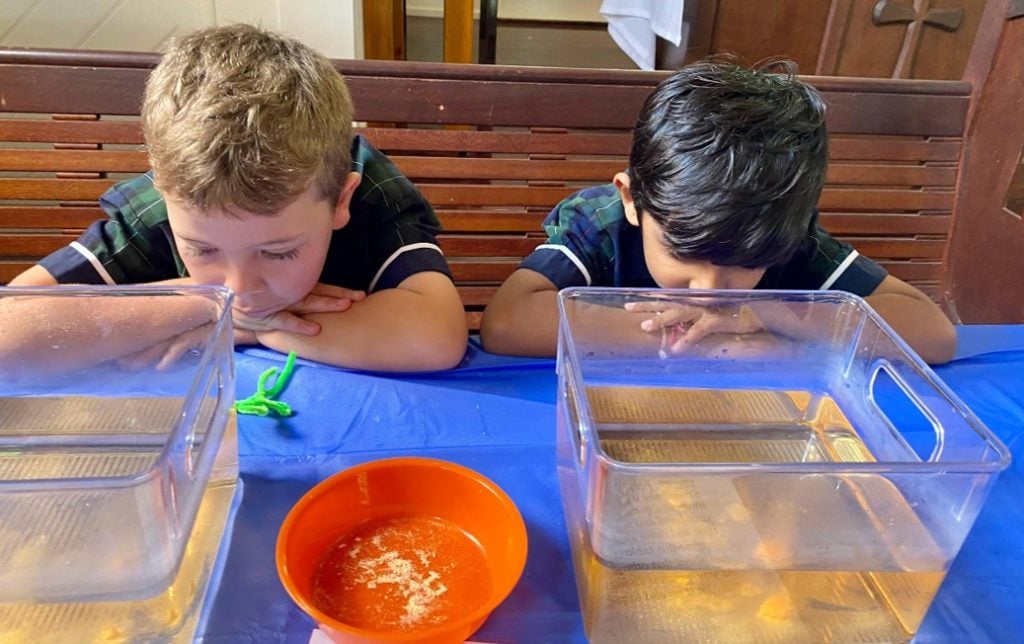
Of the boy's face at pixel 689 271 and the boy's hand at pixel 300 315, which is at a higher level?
the boy's face at pixel 689 271

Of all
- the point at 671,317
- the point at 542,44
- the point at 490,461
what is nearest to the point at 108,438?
the point at 490,461

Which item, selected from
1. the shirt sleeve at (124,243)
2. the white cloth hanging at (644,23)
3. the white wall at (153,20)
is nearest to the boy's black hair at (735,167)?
the shirt sleeve at (124,243)

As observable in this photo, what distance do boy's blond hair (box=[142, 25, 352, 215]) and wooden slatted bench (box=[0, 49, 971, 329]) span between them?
0.43 meters

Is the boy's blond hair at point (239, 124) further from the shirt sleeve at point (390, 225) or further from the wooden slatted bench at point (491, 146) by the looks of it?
the wooden slatted bench at point (491, 146)

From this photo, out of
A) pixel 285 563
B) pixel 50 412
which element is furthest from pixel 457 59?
pixel 285 563

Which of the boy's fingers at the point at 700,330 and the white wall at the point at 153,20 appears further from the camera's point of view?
the white wall at the point at 153,20

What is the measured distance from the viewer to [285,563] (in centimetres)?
46

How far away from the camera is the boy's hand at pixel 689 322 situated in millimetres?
627

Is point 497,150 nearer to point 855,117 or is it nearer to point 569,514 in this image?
point 855,117

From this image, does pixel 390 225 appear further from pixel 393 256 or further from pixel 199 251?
pixel 199 251

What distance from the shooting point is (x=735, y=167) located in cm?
67

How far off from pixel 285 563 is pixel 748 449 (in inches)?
14.0

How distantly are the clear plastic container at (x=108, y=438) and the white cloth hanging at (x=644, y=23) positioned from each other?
1652mm

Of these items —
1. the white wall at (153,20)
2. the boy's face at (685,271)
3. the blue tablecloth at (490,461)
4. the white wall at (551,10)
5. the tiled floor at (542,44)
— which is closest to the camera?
the blue tablecloth at (490,461)
